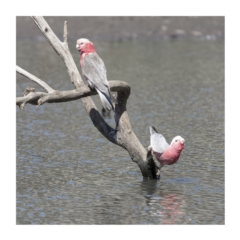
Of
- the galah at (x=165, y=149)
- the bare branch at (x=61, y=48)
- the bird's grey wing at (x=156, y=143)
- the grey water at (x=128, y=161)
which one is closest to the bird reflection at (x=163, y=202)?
the grey water at (x=128, y=161)

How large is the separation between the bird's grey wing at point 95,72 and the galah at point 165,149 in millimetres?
1402

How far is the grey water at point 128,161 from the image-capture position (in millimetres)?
12672

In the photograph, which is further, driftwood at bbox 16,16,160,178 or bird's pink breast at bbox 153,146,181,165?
driftwood at bbox 16,16,160,178

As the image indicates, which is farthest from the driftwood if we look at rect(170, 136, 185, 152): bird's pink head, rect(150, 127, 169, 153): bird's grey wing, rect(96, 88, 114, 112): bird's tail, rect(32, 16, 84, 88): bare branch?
rect(170, 136, 185, 152): bird's pink head

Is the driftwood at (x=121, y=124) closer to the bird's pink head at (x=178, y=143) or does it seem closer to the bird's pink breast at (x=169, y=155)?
the bird's pink breast at (x=169, y=155)

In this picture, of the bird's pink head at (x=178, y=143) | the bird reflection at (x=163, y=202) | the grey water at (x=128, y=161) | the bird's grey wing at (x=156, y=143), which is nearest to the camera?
the bird reflection at (x=163, y=202)

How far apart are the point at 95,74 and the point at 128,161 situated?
11.3 feet

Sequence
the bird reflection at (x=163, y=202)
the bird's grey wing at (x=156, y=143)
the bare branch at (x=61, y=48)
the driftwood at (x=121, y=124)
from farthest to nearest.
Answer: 1. the bare branch at (x=61, y=48)
2. the driftwood at (x=121, y=124)
3. the bird's grey wing at (x=156, y=143)
4. the bird reflection at (x=163, y=202)

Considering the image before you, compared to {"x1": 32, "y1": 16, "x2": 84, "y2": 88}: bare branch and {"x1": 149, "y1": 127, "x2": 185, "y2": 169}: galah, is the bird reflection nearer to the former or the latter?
{"x1": 149, "y1": 127, "x2": 185, "y2": 169}: galah

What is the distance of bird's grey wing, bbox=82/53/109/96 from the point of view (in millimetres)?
13391

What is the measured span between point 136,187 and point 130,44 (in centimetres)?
2529

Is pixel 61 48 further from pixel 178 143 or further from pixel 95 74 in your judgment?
pixel 178 143

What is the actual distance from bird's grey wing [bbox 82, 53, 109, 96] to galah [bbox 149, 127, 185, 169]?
4.60 feet

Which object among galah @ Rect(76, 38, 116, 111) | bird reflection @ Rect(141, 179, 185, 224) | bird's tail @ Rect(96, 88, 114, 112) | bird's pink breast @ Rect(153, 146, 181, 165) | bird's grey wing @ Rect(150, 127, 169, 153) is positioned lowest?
bird reflection @ Rect(141, 179, 185, 224)
